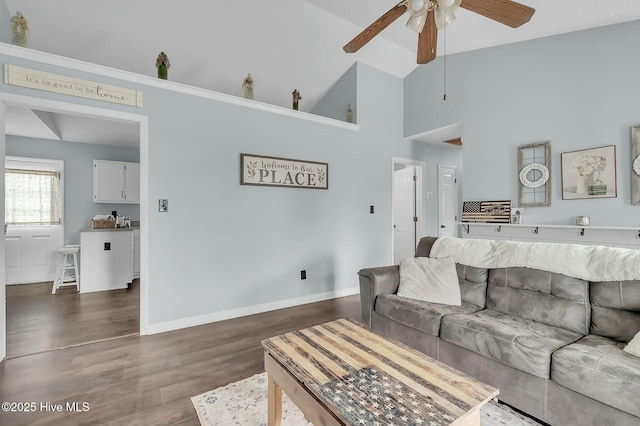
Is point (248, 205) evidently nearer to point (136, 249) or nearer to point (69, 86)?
point (69, 86)

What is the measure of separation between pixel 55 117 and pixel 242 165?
2782 mm

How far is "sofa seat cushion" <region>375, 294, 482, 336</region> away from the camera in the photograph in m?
2.05

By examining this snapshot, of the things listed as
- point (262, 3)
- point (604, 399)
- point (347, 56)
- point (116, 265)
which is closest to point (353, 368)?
point (604, 399)

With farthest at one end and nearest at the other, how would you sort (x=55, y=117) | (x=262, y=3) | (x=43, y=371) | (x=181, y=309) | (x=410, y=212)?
(x=410, y=212) → (x=55, y=117) → (x=262, y=3) → (x=181, y=309) → (x=43, y=371)

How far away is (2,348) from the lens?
224 cm

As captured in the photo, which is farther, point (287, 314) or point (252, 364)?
point (287, 314)

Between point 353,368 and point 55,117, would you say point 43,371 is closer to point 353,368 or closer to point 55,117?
point 353,368

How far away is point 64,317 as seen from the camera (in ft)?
10.3

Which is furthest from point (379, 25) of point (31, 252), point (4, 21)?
point (31, 252)

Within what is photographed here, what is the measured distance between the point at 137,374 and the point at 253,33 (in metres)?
3.51

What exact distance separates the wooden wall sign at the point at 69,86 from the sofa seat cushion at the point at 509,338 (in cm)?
317

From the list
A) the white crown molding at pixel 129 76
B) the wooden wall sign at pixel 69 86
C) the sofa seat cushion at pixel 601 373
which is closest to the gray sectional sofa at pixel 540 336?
the sofa seat cushion at pixel 601 373

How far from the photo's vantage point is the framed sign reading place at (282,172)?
10.8 ft

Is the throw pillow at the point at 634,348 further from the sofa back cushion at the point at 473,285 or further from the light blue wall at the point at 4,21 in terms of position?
the light blue wall at the point at 4,21
